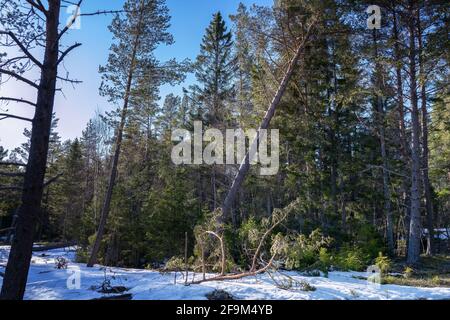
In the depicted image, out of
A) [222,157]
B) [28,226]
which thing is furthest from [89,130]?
[28,226]

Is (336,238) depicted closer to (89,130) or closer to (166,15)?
(166,15)

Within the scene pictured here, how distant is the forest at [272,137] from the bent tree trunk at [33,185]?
17mm

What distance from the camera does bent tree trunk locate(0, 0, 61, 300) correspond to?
176 inches

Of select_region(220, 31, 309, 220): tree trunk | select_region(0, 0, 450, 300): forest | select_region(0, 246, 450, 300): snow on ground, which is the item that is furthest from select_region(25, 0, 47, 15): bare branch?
select_region(220, 31, 309, 220): tree trunk

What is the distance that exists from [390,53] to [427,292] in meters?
8.12

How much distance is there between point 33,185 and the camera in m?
4.59

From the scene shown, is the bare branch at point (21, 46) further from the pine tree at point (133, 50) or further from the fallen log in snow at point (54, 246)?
the fallen log in snow at point (54, 246)

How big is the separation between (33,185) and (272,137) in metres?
11.2

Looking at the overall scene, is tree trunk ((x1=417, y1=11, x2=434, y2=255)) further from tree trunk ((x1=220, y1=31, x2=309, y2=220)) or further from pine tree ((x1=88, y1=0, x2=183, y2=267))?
pine tree ((x1=88, y1=0, x2=183, y2=267))

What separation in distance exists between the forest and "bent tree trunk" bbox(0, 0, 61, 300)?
0.02 m

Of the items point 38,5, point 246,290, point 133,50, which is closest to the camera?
point 38,5

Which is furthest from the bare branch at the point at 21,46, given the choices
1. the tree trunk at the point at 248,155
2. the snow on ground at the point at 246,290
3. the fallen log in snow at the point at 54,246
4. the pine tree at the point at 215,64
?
the fallen log in snow at the point at 54,246

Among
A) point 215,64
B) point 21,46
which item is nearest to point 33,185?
point 21,46

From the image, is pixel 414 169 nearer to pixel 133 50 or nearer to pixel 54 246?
pixel 133 50
